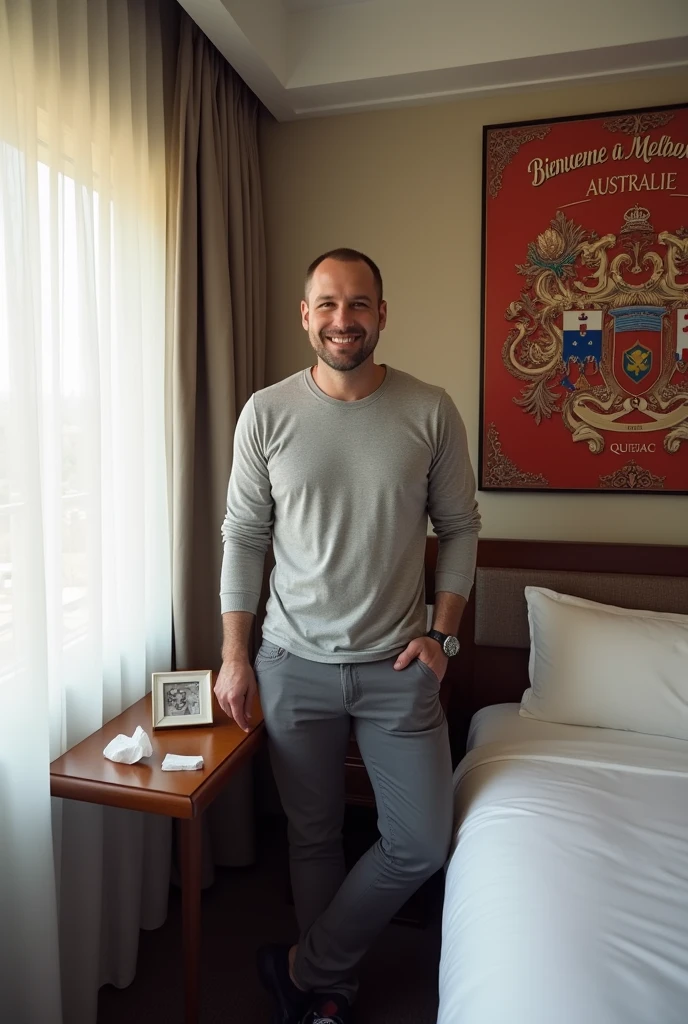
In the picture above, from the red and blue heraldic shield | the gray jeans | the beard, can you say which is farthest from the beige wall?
the gray jeans

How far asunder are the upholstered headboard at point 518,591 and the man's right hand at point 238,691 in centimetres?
80

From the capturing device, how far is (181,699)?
5.95ft

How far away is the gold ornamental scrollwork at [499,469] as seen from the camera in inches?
94.4

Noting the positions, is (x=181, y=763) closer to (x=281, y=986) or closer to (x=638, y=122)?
(x=281, y=986)

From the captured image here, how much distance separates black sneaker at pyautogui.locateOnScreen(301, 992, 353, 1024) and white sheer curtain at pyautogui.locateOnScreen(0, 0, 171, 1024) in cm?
51

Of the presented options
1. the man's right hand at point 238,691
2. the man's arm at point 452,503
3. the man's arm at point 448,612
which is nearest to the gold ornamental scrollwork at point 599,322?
the man's arm at point 452,503

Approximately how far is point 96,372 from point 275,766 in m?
1.04

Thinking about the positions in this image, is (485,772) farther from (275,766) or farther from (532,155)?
(532,155)

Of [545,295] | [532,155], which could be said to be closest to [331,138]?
[532,155]

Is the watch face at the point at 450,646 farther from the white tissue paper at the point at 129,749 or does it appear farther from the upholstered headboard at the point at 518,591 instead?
the white tissue paper at the point at 129,749

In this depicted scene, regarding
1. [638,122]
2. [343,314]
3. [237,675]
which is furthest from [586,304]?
[237,675]

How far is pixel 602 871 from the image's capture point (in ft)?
4.38

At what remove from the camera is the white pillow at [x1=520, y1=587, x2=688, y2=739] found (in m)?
1.93

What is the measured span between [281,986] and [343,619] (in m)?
0.89
